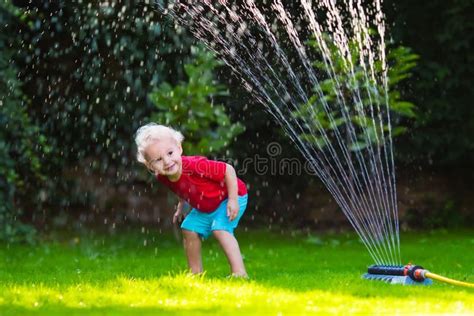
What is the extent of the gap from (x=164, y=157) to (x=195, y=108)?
3811mm

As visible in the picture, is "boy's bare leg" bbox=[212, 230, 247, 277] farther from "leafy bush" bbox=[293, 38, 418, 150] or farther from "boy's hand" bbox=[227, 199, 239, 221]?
"leafy bush" bbox=[293, 38, 418, 150]

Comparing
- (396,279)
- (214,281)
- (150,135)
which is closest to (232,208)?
(214,281)

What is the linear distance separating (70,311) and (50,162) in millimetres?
6412

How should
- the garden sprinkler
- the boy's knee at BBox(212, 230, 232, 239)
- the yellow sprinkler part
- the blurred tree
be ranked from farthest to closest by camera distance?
the blurred tree
the boy's knee at BBox(212, 230, 232, 239)
the garden sprinkler
the yellow sprinkler part

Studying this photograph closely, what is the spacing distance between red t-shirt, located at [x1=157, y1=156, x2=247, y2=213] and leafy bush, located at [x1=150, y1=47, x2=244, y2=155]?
3.43m

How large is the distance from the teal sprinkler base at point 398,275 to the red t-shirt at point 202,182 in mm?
1095

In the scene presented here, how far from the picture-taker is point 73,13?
10.1 m

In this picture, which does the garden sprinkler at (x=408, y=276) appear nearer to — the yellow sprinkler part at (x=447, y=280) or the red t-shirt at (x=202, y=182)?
the yellow sprinkler part at (x=447, y=280)

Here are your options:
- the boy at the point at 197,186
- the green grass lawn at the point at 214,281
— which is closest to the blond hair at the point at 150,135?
the boy at the point at 197,186

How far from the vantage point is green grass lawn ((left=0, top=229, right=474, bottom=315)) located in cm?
464

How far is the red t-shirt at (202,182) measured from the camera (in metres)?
5.78

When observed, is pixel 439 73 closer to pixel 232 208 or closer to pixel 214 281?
pixel 232 208

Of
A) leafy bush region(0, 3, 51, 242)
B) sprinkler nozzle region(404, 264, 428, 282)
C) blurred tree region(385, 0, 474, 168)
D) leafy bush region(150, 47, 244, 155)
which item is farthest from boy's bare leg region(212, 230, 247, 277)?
blurred tree region(385, 0, 474, 168)

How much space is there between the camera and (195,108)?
9.41m
